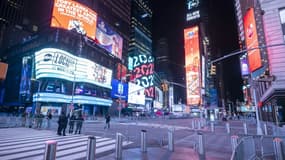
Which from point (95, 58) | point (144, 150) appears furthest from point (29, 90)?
point (144, 150)

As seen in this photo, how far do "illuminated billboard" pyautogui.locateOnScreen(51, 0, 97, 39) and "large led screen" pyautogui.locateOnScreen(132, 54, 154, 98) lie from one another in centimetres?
4392

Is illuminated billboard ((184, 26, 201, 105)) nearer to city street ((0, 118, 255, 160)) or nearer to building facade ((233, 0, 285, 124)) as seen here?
building facade ((233, 0, 285, 124))

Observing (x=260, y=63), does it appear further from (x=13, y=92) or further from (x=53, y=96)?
(x=13, y=92)

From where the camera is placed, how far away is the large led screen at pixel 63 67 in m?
48.9

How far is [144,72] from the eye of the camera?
9850 cm

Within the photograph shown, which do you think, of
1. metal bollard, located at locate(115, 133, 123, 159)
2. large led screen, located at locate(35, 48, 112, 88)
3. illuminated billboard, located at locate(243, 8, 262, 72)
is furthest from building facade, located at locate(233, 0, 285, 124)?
large led screen, located at locate(35, 48, 112, 88)

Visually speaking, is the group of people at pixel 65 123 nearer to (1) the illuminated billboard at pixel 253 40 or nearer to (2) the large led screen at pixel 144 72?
(1) the illuminated billboard at pixel 253 40

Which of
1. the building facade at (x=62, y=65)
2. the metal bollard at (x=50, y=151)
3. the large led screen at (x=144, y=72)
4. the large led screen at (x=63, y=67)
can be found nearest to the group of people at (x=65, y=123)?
the metal bollard at (x=50, y=151)

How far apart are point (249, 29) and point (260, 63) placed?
8109 millimetres

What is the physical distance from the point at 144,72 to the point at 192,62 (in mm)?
50317

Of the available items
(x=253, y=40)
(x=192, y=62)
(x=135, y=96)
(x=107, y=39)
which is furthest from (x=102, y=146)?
(x=192, y=62)

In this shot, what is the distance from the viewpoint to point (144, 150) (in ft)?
26.2

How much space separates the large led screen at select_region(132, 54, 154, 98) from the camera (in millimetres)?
96750

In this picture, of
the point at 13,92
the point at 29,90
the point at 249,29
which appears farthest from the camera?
the point at 13,92
